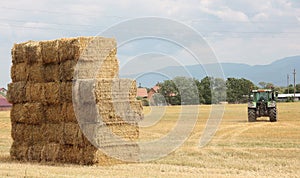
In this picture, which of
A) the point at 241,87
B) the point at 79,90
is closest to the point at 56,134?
the point at 79,90

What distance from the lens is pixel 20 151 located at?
48.8 feet

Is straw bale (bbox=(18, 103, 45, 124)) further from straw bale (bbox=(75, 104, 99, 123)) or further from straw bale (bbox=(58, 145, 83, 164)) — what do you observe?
straw bale (bbox=(75, 104, 99, 123))

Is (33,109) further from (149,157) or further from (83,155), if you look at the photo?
(149,157)

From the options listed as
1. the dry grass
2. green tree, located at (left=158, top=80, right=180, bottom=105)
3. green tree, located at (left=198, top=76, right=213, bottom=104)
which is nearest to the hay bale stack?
the dry grass

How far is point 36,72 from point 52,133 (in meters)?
1.71

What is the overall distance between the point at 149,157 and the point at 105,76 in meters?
2.64

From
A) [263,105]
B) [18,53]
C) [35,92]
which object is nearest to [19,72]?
[18,53]

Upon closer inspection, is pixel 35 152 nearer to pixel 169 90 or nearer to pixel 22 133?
pixel 22 133

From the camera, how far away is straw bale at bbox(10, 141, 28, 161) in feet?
48.3

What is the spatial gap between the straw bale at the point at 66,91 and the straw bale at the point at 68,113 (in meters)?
0.12

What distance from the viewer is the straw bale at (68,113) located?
13117mm

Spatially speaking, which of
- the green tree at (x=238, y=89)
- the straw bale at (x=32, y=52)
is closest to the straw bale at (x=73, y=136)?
the straw bale at (x=32, y=52)

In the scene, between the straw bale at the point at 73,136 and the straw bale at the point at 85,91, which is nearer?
the straw bale at the point at 85,91

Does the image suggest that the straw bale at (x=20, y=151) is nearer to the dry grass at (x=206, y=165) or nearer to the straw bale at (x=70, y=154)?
the dry grass at (x=206, y=165)
